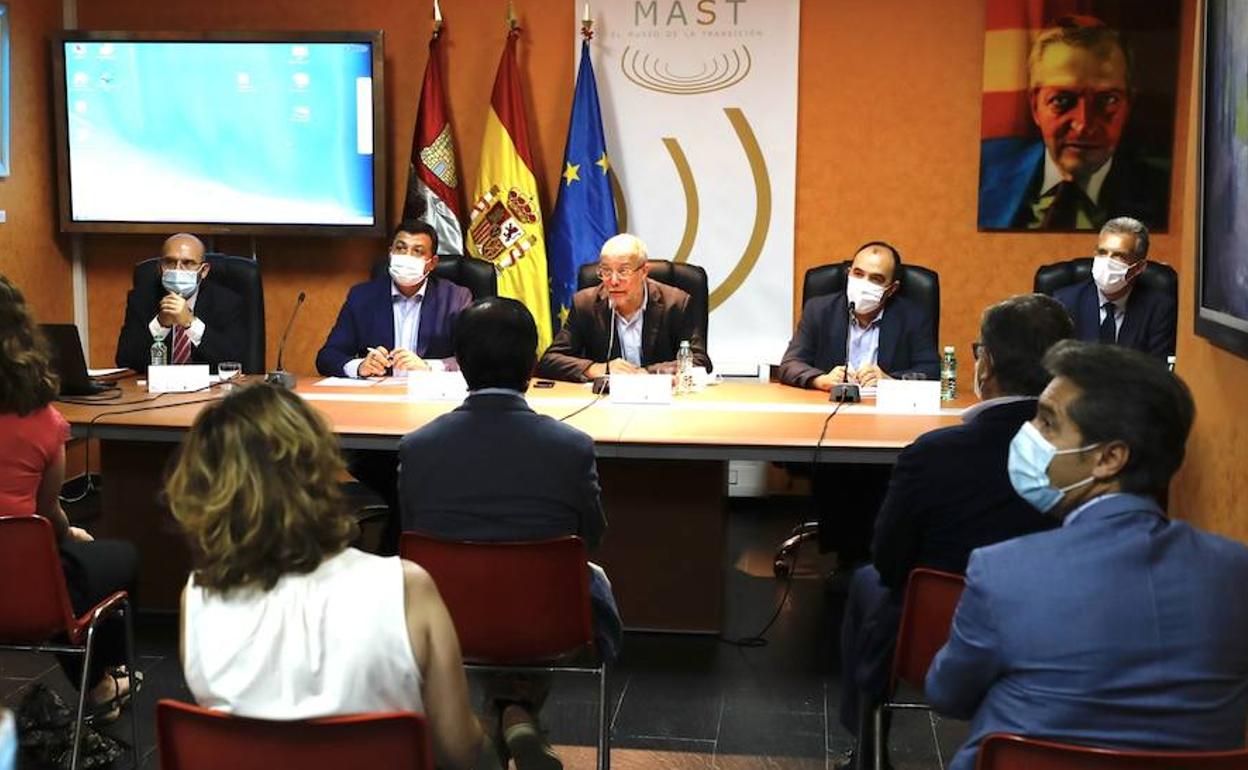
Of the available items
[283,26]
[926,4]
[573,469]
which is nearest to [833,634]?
[573,469]

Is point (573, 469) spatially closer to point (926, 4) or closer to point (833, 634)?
point (833, 634)

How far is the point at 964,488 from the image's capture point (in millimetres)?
2545

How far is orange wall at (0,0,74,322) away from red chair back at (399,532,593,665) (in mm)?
3917

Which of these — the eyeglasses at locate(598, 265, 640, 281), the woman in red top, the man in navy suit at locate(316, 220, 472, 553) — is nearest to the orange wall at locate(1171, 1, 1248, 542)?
the eyeglasses at locate(598, 265, 640, 281)

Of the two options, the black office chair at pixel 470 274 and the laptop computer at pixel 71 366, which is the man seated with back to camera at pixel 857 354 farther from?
the laptop computer at pixel 71 366

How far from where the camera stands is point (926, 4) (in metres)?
5.84

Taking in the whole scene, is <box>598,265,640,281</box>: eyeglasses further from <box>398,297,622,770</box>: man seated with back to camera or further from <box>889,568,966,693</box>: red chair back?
<box>889,568,966,693</box>: red chair back

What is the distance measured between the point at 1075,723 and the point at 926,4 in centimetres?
470

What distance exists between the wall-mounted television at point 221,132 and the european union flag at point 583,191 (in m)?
0.82

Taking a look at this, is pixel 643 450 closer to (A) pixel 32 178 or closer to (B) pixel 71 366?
(B) pixel 71 366

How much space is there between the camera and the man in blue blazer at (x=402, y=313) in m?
4.96

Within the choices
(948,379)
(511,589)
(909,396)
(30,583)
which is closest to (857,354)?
(948,379)

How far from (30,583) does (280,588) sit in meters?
1.24

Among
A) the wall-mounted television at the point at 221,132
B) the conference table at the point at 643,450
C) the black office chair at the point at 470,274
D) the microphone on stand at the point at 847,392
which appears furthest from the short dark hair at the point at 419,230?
the microphone on stand at the point at 847,392
